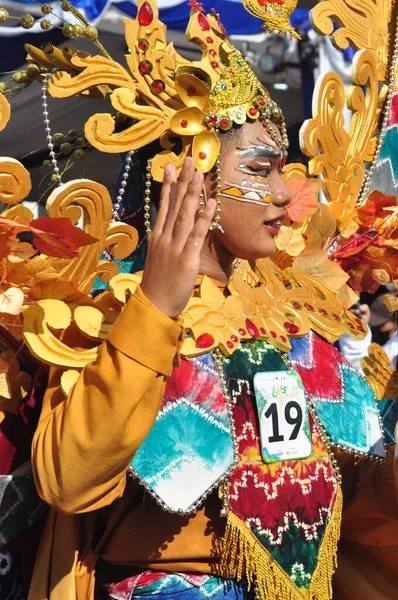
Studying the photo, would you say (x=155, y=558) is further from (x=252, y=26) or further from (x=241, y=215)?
(x=252, y=26)

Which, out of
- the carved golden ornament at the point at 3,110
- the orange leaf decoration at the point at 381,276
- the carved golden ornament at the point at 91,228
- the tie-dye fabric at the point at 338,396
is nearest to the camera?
the carved golden ornament at the point at 3,110

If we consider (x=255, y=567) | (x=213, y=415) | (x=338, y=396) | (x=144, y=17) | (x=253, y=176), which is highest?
(x=144, y=17)

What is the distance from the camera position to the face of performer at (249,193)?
2.31 meters

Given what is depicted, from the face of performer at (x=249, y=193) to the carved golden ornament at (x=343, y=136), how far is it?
432mm

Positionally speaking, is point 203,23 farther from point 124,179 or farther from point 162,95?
A: point 124,179

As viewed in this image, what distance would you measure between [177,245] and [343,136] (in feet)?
4.13

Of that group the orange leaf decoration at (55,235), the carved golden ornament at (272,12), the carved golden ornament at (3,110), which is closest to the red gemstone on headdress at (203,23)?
the carved golden ornament at (272,12)

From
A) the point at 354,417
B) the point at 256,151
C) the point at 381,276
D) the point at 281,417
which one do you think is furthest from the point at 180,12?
the point at 281,417

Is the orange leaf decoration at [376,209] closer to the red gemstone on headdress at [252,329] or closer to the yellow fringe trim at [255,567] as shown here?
the red gemstone on headdress at [252,329]

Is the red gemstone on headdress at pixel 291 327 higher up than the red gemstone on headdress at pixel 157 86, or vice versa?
the red gemstone on headdress at pixel 157 86

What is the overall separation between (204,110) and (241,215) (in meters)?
0.27

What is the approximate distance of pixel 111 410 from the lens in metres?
1.75

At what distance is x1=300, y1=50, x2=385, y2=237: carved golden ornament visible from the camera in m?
2.77

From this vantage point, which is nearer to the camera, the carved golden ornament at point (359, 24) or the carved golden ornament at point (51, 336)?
the carved golden ornament at point (51, 336)
